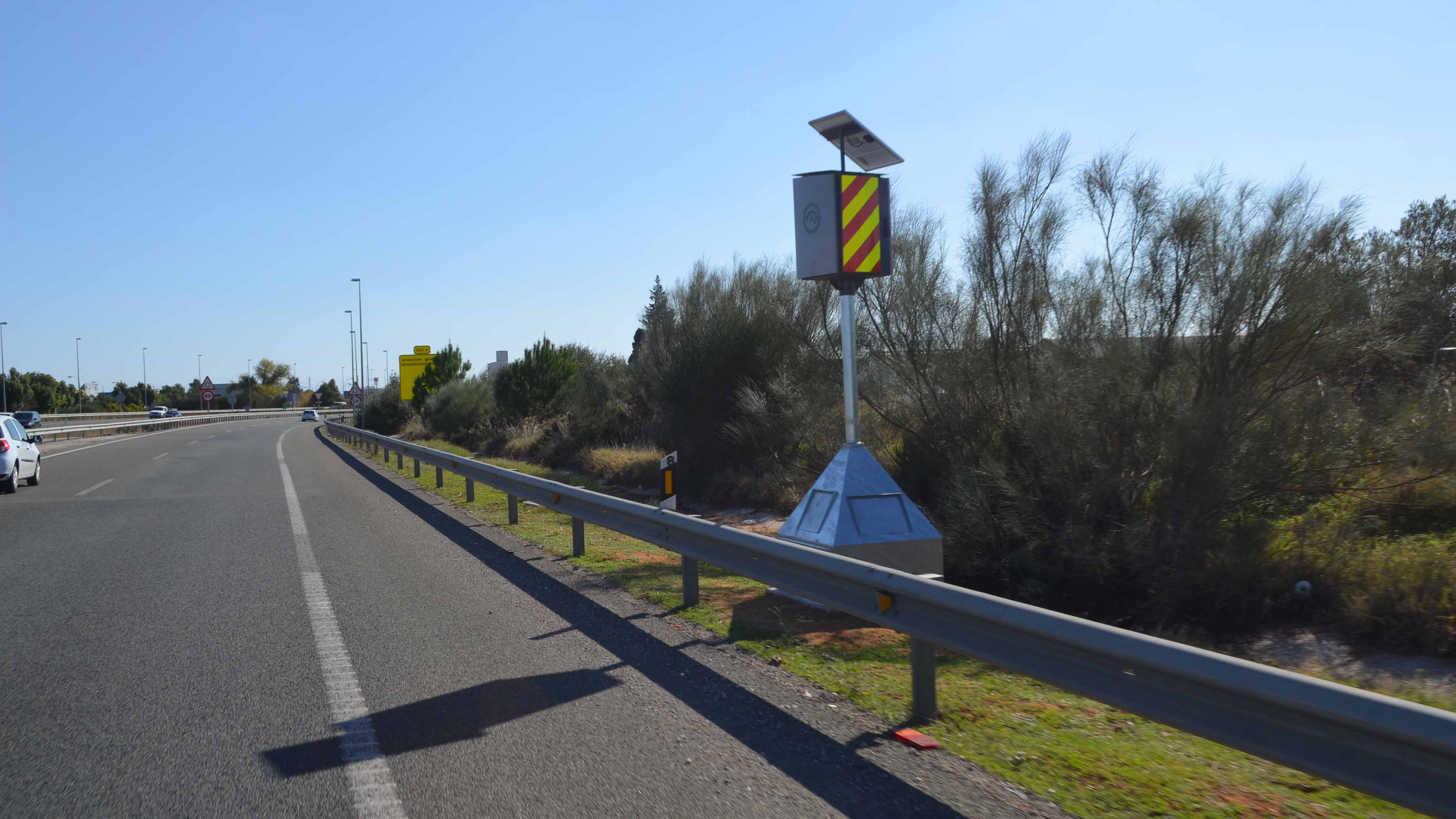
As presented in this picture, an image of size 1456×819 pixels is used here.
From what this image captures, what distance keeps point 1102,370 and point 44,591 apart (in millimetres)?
9868

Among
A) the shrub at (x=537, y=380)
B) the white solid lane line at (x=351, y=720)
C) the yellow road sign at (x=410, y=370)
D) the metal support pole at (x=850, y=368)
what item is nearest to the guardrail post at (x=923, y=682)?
the white solid lane line at (x=351, y=720)

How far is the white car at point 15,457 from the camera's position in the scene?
659 inches

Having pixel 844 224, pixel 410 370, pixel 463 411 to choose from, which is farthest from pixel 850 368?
pixel 410 370

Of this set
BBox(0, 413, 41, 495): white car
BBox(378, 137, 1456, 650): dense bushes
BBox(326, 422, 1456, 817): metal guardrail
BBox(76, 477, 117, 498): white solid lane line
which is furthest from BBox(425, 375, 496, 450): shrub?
BBox(326, 422, 1456, 817): metal guardrail

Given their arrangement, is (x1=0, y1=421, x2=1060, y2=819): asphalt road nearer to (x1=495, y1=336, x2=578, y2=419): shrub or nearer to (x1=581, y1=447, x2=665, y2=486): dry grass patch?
(x1=581, y1=447, x2=665, y2=486): dry grass patch

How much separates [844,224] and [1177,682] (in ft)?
15.8

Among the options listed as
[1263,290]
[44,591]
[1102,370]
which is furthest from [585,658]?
[1263,290]

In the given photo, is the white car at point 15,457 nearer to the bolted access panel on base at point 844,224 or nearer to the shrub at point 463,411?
the bolted access panel on base at point 844,224

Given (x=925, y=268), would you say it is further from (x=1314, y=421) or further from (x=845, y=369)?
(x=845, y=369)

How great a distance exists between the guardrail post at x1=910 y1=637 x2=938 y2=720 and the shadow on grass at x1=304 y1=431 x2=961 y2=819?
360 mm

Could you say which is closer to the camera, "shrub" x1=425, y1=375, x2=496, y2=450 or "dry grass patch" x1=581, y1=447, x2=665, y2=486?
"dry grass patch" x1=581, y1=447, x2=665, y2=486

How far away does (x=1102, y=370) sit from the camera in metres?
9.94

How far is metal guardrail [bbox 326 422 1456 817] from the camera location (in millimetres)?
2744

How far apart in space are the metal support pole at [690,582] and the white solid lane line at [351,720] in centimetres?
247
